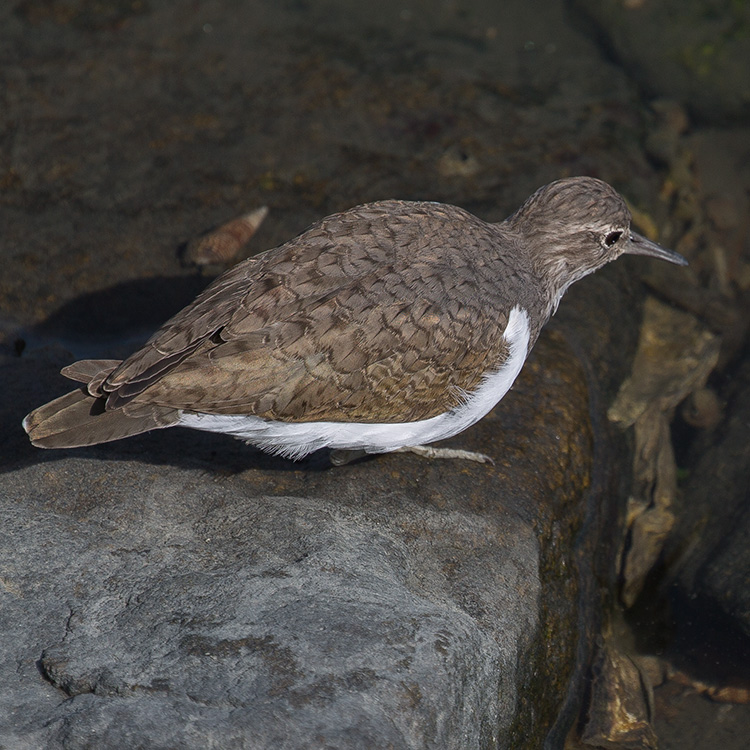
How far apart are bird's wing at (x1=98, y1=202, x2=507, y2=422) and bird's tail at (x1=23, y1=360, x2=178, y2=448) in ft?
0.24

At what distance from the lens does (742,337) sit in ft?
25.8

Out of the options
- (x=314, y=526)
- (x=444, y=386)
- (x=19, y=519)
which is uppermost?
(x=444, y=386)

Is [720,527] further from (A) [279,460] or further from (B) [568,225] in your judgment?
(A) [279,460]

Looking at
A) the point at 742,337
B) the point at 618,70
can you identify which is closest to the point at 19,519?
the point at 742,337

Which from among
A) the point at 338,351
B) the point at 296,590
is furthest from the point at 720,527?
the point at 296,590

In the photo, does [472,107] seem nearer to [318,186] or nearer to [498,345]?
[318,186]

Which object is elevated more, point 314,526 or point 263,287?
point 263,287

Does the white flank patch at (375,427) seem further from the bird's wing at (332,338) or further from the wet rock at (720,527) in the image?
the wet rock at (720,527)

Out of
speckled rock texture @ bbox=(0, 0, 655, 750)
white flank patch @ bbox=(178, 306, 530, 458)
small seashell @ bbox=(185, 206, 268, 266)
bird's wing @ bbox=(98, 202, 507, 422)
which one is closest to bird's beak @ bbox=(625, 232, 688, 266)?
speckled rock texture @ bbox=(0, 0, 655, 750)

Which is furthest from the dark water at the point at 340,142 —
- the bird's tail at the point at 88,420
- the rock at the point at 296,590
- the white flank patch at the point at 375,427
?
the white flank patch at the point at 375,427

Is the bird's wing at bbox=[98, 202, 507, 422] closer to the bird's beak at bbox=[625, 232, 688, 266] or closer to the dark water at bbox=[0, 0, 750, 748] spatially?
the bird's beak at bbox=[625, 232, 688, 266]

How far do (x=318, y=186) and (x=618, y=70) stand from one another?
4.48 meters

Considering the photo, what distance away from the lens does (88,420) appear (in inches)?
161

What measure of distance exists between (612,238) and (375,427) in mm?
2315
